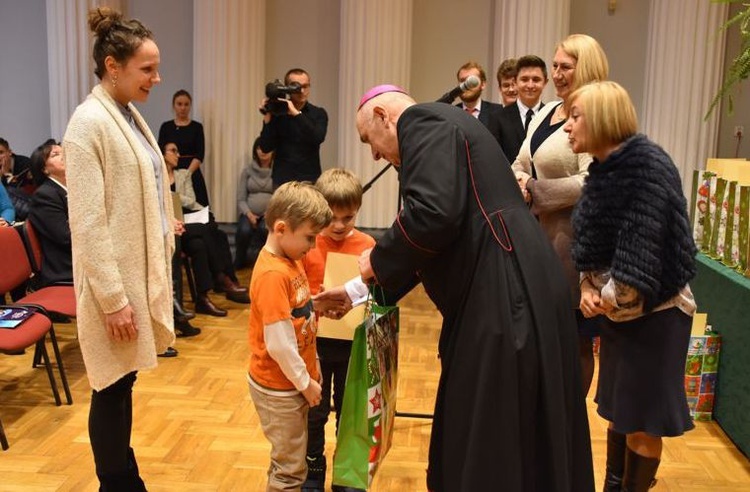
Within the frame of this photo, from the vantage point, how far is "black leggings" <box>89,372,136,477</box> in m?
2.67

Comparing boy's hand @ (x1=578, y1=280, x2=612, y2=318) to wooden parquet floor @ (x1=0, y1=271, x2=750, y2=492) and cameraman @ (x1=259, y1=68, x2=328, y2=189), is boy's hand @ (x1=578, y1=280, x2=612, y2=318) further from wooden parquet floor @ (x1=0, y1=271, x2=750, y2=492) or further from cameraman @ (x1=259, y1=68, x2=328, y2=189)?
cameraman @ (x1=259, y1=68, x2=328, y2=189)

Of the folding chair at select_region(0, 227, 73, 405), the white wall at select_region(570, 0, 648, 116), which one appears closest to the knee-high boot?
the folding chair at select_region(0, 227, 73, 405)

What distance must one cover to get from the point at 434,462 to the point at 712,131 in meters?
5.95

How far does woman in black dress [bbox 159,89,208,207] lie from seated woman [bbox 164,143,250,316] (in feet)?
1.12

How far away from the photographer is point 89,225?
243 centimetres

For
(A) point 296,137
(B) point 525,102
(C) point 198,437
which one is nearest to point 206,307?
(A) point 296,137

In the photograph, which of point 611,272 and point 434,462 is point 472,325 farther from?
point 611,272

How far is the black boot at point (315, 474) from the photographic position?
301cm

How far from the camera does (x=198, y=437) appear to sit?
144 inches

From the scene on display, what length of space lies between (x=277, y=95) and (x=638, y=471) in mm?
3682

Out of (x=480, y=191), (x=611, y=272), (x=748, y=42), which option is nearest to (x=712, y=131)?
(x=748, y=42)

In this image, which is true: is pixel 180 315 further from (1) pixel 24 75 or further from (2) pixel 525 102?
(1) pixel 24 75

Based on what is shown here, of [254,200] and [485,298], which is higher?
[485,298]

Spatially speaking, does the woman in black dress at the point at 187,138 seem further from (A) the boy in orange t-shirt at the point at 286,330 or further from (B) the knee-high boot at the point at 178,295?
(A) the boy in orange t-shirt at the point at 286,330
